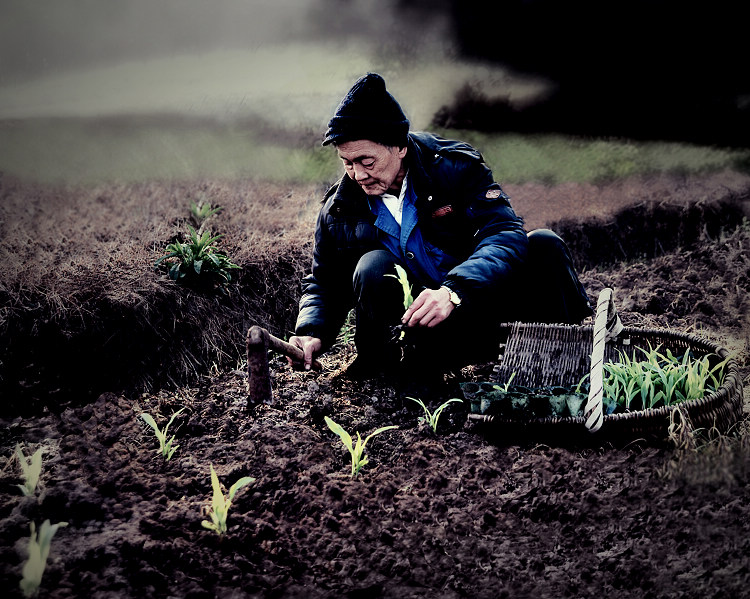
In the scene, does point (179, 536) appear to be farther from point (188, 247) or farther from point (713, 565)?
point (188, 247)

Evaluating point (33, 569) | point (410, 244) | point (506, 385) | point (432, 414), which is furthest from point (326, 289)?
point (33, 569)

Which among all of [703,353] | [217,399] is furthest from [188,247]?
[703,353]

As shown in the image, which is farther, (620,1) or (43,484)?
(620,1)

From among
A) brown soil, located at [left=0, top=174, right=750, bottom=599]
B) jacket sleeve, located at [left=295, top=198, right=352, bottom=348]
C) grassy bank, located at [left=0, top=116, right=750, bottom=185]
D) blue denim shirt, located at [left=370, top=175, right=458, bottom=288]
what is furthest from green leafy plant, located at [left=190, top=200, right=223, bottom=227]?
blue denim shirt, located at [left=370, top=175, right=458, bottom=288]

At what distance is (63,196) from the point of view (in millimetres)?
3582

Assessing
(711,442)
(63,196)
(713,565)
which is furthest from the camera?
(63,196)

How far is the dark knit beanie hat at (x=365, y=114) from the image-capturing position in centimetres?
229

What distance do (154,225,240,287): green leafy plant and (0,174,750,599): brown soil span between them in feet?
1.70

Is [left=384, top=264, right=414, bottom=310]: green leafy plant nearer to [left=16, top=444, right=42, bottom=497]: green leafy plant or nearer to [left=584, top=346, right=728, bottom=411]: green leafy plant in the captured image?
[left=584, top=346, right=728, bottom=411]: green leafy plant

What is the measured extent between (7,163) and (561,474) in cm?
334

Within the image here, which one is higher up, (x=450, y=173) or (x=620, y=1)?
(x=620, y=1)

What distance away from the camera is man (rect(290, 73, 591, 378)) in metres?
2.36

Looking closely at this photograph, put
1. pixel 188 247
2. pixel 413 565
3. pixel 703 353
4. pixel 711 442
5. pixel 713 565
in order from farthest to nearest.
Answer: pixel 188 247 < pixel 703 353 < pixel 711 442 < pixel 413 565 < pixel 713 565

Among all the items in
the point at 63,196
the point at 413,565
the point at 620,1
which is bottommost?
the point at 413,565
